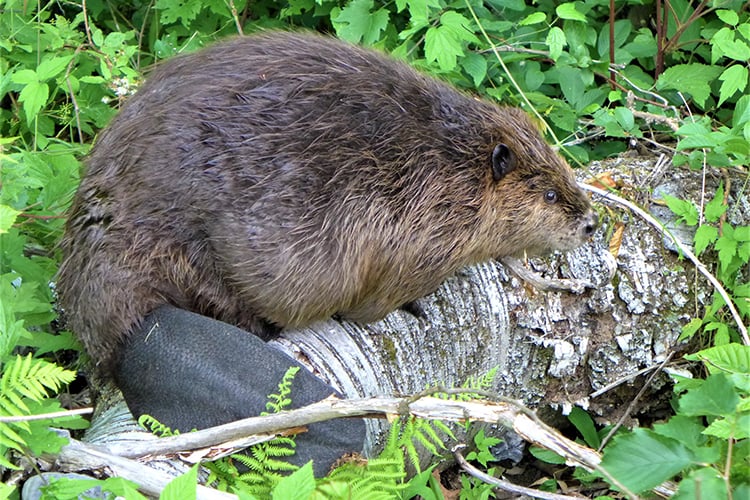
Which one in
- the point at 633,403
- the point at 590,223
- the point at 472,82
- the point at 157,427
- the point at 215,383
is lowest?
the point at 633,403

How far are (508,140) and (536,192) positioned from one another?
0.19 m

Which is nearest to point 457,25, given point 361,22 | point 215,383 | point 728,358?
point 361,22

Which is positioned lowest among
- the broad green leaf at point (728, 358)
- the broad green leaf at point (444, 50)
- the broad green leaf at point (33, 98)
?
the broad green leaf at point (728, 358)

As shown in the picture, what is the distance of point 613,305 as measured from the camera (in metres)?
2.75

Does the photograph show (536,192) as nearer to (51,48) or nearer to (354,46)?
(354,46)

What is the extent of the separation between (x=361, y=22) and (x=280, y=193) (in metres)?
1.16

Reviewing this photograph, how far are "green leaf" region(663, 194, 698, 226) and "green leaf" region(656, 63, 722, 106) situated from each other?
0.69 meters

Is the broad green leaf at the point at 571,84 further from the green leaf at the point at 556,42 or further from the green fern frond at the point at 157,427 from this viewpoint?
the green fern frond at the point at 157,427

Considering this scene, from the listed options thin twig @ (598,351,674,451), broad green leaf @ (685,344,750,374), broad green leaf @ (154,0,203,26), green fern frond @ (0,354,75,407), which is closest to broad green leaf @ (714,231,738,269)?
thin twig @ (598,351,674,451)

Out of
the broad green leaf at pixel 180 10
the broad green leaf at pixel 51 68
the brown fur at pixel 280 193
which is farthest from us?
the broad green leaf at pixel 180 10

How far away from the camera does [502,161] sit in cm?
269

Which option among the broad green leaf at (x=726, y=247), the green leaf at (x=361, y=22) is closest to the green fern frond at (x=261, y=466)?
the broad green leaf at (x=726, y=247)

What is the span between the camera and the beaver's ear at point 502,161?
265cm

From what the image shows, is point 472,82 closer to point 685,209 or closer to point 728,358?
point 685,209
